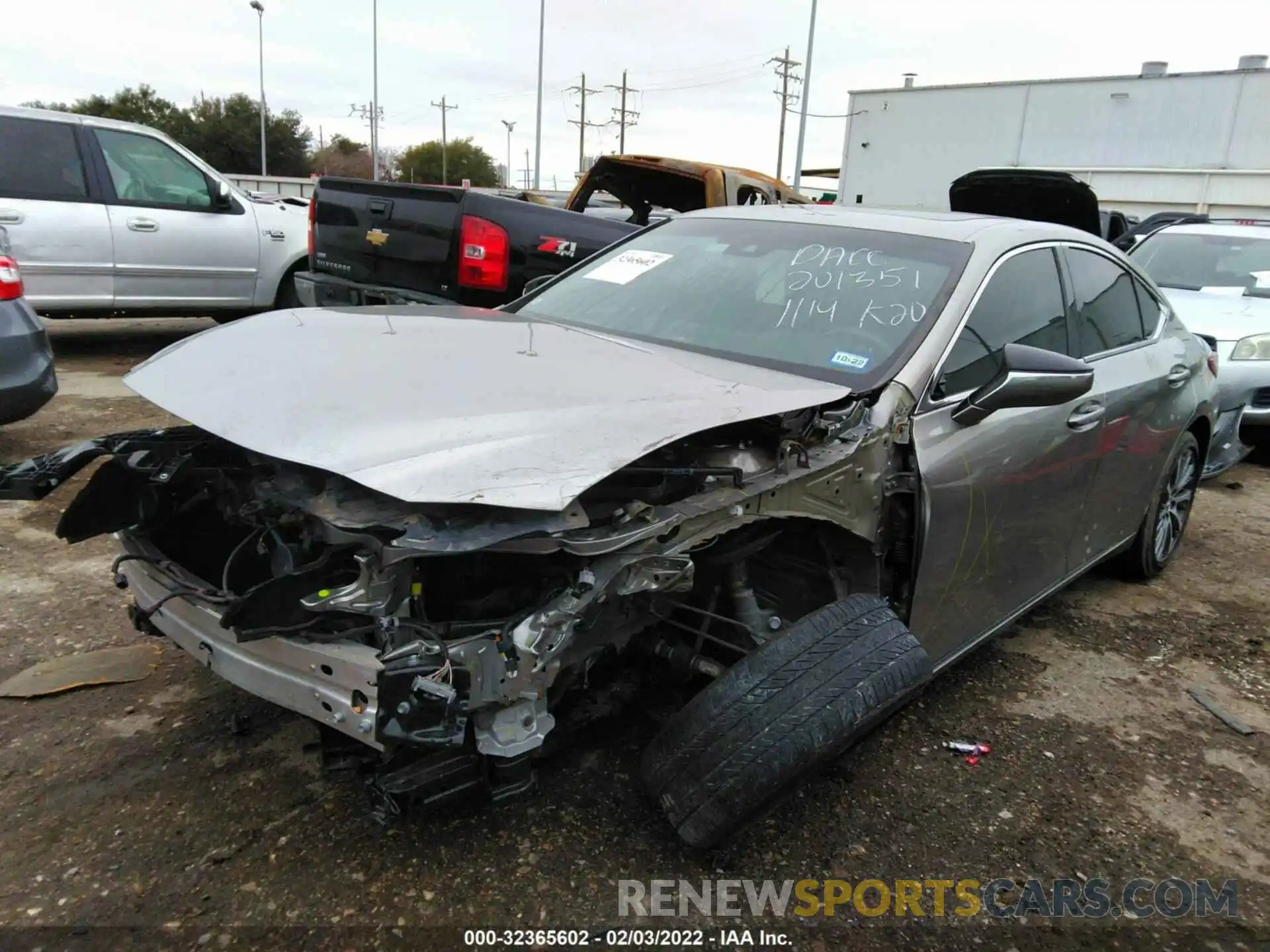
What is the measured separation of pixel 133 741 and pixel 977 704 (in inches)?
107

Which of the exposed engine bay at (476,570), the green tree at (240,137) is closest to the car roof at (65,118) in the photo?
the exposed engine bay at (476,570)

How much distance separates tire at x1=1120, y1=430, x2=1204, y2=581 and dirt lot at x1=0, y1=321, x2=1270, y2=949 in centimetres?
70

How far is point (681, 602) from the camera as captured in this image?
2.45 meters

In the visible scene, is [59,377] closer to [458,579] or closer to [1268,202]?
[458,579]

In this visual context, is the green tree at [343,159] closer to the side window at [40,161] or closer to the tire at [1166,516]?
the side window at [40,161]

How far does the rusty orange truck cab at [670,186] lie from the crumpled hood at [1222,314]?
9.81 ft

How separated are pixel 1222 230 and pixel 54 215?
31.3 feet

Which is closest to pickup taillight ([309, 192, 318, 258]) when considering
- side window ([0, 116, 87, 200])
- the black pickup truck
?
the black pickup truck

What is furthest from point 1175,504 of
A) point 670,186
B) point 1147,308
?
point 670,186

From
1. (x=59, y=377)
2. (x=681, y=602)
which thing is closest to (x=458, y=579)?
(x=681, y=602)

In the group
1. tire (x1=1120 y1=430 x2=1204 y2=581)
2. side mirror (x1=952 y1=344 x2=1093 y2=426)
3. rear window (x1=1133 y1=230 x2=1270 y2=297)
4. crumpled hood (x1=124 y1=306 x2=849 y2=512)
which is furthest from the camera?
rear window (x1=1133 y1=230 x2=1270 y2=297)

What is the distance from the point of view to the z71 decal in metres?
5.72

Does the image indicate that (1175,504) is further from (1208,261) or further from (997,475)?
(1208,261)

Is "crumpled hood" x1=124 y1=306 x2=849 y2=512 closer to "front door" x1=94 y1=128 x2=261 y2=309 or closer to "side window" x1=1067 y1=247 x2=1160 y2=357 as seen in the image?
"side window" x1=1067 y1=247 x2=1160 y2=357
